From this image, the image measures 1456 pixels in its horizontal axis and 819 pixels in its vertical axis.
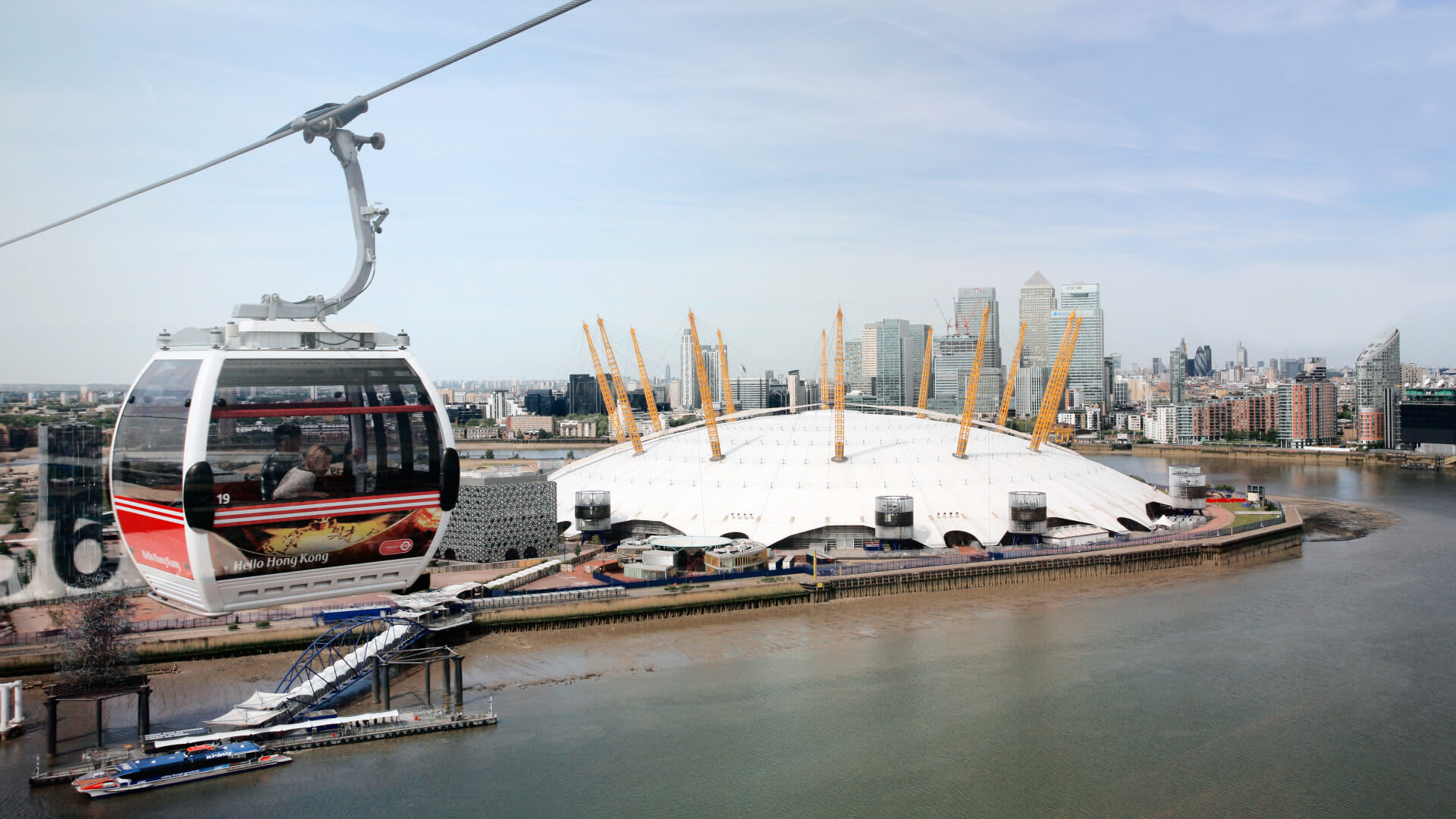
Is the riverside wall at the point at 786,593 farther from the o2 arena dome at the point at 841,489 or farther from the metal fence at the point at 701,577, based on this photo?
the o2 arena dome at the point at 841,489

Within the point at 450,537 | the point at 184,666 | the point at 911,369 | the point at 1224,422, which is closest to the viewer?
the point at 184,666

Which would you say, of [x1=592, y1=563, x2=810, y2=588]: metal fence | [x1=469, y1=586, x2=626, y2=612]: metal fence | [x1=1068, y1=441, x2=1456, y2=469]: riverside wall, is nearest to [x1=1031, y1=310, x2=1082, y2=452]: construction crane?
[x1=592, y1=563, x2=810, y2=588]: metal fence

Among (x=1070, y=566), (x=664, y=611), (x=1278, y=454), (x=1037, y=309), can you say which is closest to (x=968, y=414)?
(x=1070, y=566)

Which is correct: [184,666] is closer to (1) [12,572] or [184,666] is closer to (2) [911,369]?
(1) [12,572]

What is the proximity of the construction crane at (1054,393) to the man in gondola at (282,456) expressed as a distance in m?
24.1

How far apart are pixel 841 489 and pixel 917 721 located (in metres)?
10.2

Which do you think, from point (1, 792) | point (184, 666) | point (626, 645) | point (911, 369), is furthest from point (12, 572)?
point (911, 369)

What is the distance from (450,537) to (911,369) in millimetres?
82255

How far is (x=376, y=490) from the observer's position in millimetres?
4375

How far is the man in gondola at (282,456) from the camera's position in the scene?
4113 millimetres

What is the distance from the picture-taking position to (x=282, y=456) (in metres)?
4.17

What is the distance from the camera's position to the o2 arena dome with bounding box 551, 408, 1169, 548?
69.7 ft

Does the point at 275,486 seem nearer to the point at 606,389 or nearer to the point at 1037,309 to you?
the point at 606,389

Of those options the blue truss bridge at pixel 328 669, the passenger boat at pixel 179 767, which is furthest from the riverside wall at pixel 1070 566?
the passenger boat at pixel 179 767
